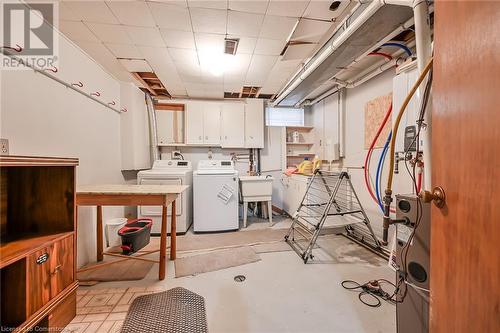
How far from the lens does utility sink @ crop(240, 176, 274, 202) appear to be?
3760mm

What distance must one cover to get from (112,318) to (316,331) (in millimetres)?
1421

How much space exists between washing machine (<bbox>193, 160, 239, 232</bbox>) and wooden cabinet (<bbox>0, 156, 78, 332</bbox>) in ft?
6.31

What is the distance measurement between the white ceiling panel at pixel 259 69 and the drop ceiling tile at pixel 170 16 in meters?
0.98

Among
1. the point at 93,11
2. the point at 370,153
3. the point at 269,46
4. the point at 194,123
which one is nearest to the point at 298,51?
the point at 269,46

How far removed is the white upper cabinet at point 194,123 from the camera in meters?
4.10

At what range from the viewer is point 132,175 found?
138 inches

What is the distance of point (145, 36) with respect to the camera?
232 cm

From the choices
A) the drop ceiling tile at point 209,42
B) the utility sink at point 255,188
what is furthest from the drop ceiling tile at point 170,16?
the utility sink at point 255,188

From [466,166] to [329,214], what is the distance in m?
2.00

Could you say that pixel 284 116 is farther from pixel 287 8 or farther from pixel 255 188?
pixel 287 8

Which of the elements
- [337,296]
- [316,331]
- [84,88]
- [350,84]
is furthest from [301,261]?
[84,88]

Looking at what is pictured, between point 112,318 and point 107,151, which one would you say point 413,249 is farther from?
point 107,151

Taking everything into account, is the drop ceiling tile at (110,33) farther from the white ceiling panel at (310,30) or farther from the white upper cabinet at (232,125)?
the white upper cabinet at (232,125)

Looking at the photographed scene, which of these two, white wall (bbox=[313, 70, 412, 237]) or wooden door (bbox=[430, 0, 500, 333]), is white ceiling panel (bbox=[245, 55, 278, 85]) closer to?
white wall (bbox=[313, 70, 412, 237])
